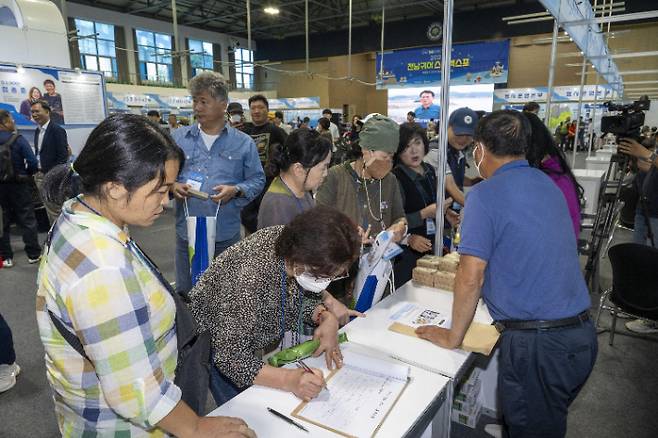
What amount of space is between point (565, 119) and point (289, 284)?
520 inches

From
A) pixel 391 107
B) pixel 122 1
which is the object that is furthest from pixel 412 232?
pixel 122 1

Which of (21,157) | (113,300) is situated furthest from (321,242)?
(21,157)

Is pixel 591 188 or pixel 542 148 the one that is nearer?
pixel 542 148

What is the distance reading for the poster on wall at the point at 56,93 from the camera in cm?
511

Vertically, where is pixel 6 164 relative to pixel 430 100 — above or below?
below

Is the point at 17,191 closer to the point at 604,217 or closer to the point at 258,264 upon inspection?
the point at 258,264

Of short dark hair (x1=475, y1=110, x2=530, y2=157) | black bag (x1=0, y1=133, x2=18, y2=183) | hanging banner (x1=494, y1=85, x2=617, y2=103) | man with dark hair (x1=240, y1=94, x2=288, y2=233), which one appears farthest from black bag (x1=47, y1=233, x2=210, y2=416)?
hanging banner (x1=494, y1=85, x2=617, y2=103)

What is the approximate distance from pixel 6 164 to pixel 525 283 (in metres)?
4.86

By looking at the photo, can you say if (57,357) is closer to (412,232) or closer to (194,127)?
(194,127)

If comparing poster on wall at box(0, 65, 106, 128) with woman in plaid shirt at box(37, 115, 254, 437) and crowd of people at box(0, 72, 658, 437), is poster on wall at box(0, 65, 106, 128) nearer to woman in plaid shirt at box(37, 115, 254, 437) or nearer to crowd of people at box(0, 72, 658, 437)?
crowd of people at box(0, 72, 658, 437)

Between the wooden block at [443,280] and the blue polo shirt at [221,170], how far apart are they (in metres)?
1.08

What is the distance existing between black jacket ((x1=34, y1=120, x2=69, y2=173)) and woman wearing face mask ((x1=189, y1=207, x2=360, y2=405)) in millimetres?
4425

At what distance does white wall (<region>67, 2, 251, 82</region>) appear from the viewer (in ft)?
44.5

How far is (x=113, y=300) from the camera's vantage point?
2.32 ft
